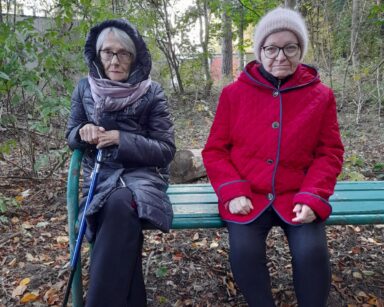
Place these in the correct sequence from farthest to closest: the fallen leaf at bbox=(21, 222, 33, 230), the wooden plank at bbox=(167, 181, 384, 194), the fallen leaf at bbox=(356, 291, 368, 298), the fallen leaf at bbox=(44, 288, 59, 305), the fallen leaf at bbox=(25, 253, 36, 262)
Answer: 1. the fallen leaf at bbox=(21, 222, 33, 230)
2. the fallen leaf at bbox=(25, 253, 36, 262)
3. the wooden plank at bbox=(167, 181, 384, 194)
4. the fallen leaf at bbox=(356, 291, 368, 298)
5. the fallen leaf at bbox=(44, 288, 59, 305)

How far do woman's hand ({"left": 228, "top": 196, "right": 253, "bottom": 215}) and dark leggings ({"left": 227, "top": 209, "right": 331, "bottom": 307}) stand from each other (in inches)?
2.7

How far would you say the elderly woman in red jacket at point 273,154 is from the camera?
197cm

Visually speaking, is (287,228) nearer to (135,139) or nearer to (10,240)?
(135,139)

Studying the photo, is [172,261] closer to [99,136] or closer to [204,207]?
[204,207]

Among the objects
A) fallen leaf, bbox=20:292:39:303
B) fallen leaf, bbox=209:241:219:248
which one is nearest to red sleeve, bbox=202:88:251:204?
fallen leaf, bbox=209:241:219:248

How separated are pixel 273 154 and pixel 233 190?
0.29 meters

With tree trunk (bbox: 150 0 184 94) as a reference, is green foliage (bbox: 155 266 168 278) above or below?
below

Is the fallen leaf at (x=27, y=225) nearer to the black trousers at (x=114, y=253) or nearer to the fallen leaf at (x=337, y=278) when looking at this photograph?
the black trousers at (x=114, y=253)

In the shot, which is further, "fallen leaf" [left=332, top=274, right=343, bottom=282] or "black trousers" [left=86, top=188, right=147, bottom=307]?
"fallen leaf" [left=332, top=274, right=343, bottom=282]

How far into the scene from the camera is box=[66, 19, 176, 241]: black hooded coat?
2.07 m

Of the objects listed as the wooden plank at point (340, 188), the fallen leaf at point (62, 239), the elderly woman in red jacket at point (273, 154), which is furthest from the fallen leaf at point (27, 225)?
the elderly woman in red jacket at point (273, 154)

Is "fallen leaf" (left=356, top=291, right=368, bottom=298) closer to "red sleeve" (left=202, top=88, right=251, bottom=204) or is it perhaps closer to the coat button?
"red sleeve" (left=202, top=88, right=251, bottom=204)

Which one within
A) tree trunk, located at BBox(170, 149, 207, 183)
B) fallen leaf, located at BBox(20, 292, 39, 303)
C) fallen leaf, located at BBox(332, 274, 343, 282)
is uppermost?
tree trunk, located at BBox(170, 149, 207, 183)

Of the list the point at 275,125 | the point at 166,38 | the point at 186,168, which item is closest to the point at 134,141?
the point at 275,125
